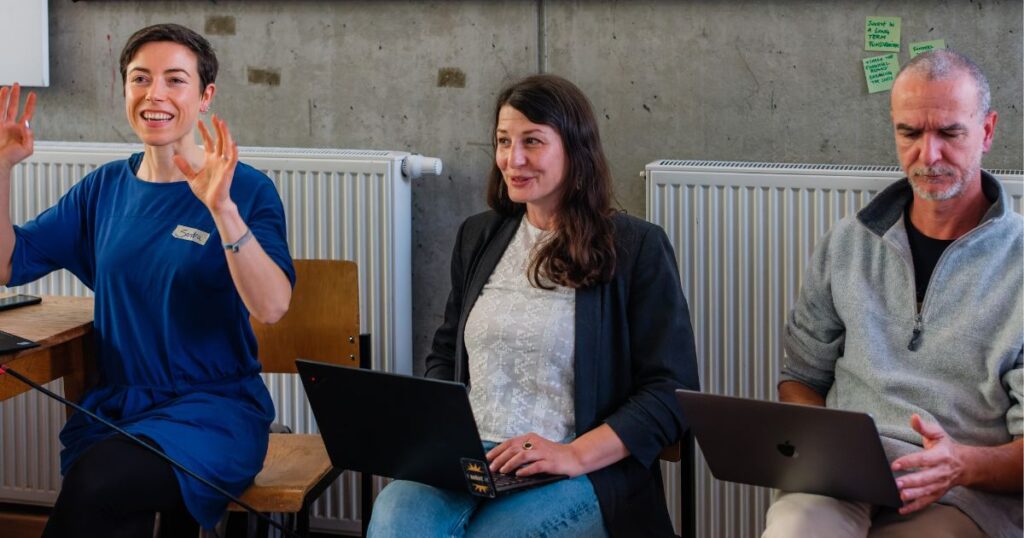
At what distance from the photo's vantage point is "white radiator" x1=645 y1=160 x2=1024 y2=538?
258 cm

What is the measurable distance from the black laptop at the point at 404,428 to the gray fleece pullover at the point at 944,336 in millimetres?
541

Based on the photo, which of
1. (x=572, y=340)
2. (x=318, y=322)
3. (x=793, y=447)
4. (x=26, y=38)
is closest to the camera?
(x=793, y=447)

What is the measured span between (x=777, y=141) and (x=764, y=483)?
1.12 meters

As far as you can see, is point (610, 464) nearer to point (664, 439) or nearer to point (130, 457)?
point (664, 439)

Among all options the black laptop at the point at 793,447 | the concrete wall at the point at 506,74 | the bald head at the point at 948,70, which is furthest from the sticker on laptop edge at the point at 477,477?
the concrete wall at the point at 506,74

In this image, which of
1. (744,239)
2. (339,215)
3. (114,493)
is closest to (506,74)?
(339,215)

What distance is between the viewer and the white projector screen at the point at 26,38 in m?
3.03

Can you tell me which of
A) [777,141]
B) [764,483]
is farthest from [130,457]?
[777,141]

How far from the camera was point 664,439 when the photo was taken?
2.03 meters

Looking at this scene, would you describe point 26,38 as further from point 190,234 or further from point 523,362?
point 523,362

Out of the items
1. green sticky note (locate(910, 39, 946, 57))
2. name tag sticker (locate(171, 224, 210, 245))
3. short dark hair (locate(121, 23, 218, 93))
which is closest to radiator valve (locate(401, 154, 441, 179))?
short dark hair (locate(121, 23, 218, 93))

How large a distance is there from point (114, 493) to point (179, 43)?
84 centimetres

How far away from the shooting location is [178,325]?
86.0 inches

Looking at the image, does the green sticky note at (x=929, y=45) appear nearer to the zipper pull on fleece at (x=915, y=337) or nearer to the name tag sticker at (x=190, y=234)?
the zipper pull on fleece at (x=915, y=337)
